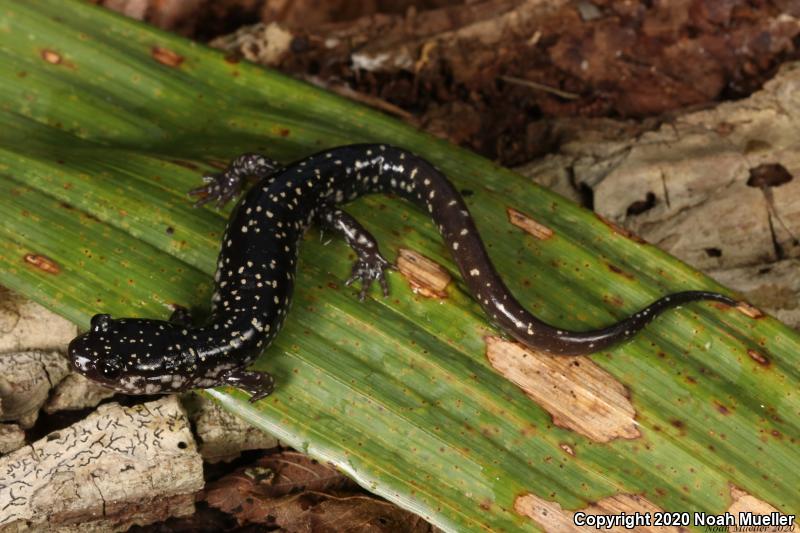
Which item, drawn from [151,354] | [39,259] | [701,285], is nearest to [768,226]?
[701,285]

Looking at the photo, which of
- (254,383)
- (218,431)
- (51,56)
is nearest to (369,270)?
(254,383)

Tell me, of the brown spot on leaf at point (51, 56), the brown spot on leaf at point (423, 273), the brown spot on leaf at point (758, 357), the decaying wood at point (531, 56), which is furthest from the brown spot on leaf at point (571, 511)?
the brown spot on leaf at point (51, 56)

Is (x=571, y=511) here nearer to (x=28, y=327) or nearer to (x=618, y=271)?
(x=618, y=271)

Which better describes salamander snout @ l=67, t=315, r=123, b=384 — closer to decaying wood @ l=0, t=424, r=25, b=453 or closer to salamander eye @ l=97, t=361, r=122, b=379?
salamander eye @ l=97, t=361, r=122, b=379

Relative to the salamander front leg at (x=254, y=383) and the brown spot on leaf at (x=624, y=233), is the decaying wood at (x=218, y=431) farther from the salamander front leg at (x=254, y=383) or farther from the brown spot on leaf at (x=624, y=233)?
the brown spot on leaf at (x=624, y=233)

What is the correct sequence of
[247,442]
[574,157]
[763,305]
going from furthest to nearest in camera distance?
[574,157], [763,305], [247,442]

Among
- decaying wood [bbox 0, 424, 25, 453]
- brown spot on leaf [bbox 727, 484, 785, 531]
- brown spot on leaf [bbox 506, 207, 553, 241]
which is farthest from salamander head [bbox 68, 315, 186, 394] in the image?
brown spot on leaf [bbox 727, 484, 785, 531]

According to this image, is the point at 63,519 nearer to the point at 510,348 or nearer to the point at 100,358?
the point at 100,358
